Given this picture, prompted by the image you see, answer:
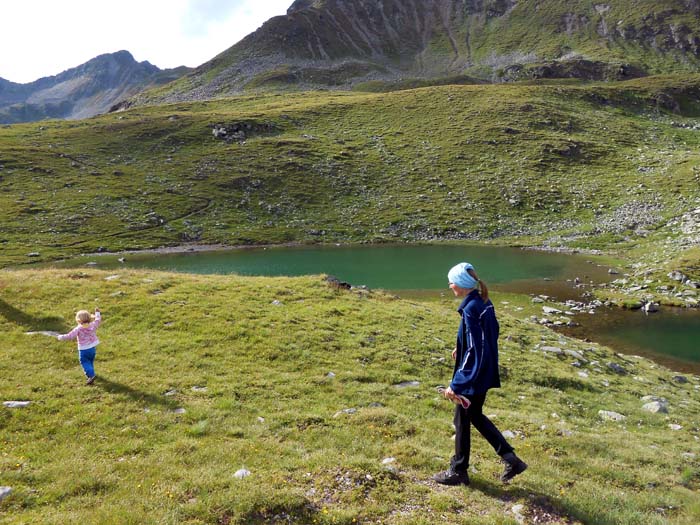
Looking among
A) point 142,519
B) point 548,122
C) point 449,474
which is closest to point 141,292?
point 142,519

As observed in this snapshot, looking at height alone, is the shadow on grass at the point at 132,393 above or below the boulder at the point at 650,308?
above

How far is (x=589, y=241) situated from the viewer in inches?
2591

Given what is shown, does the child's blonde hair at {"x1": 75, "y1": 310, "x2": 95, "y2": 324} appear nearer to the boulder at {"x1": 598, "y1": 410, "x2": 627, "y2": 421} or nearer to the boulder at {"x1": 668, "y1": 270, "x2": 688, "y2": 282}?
the boulder at {"x1": 598, "y1": 410, "x2": 627, "y2": 421}

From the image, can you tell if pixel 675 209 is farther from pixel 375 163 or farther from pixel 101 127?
pixel 101 127

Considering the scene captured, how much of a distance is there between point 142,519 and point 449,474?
6.28m

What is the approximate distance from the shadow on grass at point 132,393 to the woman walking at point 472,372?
8.49m

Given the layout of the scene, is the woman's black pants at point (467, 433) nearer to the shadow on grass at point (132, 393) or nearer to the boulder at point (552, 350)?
the shadow on grass at point (132, 393)

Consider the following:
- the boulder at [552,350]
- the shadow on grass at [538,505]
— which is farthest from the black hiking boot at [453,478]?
the boulder at [552,350]

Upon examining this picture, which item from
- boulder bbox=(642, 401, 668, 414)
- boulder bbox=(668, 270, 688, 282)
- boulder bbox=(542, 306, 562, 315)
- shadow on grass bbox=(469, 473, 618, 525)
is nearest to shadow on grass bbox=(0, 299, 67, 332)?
shadow on grass bbox=(469, 473, 618, 525)

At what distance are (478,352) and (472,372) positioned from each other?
45cm

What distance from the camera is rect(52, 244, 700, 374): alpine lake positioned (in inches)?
1219

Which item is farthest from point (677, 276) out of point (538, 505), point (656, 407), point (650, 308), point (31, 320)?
point (31, 320)

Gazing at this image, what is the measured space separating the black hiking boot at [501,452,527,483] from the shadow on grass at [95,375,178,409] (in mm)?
9467

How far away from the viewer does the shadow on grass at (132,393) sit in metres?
13.1
